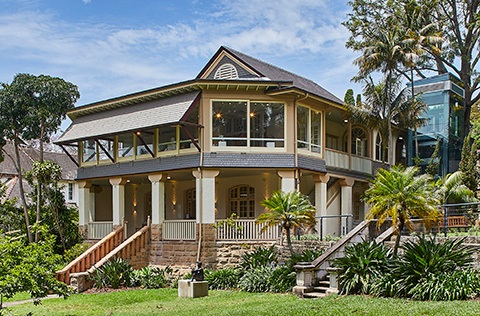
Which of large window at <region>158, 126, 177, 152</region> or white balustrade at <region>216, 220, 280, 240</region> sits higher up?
large window at <region>158, 126, 177, 152</region>

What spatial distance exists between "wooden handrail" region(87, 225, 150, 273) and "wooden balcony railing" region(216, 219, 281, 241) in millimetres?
3636

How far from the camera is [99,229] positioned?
27109mm

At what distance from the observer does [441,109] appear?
3319cm

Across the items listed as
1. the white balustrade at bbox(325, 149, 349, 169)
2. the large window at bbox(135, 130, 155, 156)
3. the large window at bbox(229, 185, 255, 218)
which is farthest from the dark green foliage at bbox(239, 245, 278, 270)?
the large window at bbox(135, 130, 155, 156)

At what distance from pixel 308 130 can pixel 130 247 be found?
9039 mm

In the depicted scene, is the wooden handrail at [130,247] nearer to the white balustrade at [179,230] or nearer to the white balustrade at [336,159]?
the white balustrade at [179,230]

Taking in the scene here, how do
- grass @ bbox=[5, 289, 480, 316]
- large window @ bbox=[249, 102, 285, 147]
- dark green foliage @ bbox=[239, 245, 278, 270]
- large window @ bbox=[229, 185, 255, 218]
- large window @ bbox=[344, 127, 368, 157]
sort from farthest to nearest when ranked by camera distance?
1. large window @ bbox=[344, 127, 368, 157]
2. large window @ bbox=[229, 185, 255, 218]
3. large window @ bbox=[249, 102, 285, 147]
4. dark green foliage @ bbox=[239, 245, 278, 270]
5. grass @ bbox=[5, 289, 480, 316]

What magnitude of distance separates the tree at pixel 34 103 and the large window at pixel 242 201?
11.4 metres

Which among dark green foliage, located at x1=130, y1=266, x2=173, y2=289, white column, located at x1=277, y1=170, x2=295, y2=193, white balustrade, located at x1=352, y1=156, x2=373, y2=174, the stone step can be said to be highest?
white balustrade, located at x1=352, y1=156, x2=373, y2=174

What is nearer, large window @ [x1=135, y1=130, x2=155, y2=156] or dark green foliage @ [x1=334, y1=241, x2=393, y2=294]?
dark green foliage @ [x1=334, y1=241, x2=393, y2=294]

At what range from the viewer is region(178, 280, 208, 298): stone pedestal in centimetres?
1755

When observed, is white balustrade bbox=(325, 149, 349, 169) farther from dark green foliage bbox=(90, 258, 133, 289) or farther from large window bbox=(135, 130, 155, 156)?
dark green foliage bbox=(90, 258, 133, 289)

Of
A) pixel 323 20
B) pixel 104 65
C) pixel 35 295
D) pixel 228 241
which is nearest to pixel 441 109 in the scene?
pixel 323 20

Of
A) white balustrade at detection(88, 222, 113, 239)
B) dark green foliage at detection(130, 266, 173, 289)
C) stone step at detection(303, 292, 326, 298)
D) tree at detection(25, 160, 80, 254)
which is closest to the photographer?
stone step at detection(303, 292, 326, 298)
